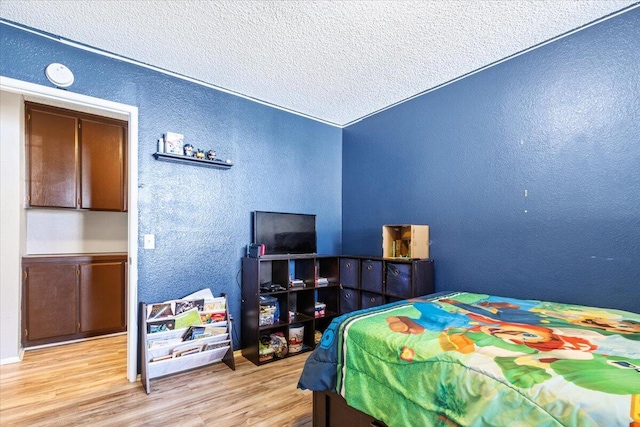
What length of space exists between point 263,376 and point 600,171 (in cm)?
287

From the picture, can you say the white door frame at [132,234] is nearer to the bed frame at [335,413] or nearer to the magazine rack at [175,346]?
the magazine rack at [175,346]

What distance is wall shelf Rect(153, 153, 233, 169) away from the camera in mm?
2559

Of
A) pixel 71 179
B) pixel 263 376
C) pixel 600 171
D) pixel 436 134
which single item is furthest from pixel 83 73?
pixel 600 171

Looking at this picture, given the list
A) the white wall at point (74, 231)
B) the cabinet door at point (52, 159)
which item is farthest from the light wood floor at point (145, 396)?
the cabinet door at point (52, 159)

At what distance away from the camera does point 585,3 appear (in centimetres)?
187

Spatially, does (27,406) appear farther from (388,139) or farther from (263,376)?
(388,139)

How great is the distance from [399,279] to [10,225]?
11.8 ft

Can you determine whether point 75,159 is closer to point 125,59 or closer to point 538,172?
point 125,59

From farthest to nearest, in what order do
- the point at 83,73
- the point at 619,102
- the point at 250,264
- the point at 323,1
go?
the point at 250,264 < the point at 83,73 < the point at 619,102 < the point at 323,1

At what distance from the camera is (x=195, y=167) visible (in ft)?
9.17

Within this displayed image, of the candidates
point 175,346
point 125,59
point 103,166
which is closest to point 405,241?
point 175,346

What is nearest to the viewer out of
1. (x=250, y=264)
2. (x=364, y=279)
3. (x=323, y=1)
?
(x=323, y=1)

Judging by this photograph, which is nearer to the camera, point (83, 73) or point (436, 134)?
point (83, 73)

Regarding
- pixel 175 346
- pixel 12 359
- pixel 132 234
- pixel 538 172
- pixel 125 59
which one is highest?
pixel 125 59
